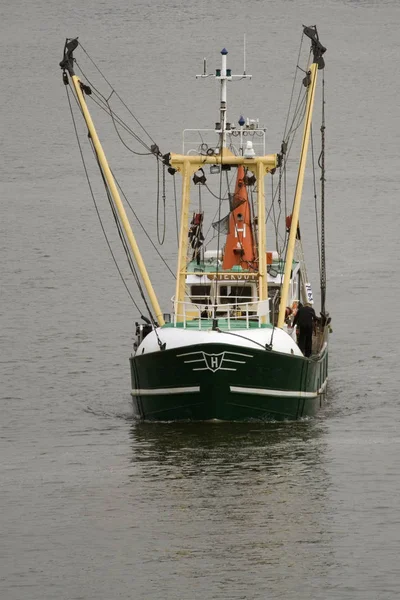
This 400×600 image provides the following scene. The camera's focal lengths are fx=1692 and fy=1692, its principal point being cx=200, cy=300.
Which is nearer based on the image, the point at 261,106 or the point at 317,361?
the point at 317,361

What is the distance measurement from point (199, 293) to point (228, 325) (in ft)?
10.6

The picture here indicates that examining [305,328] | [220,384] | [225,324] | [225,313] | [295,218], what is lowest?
[220,384]

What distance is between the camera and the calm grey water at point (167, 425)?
2922 cm

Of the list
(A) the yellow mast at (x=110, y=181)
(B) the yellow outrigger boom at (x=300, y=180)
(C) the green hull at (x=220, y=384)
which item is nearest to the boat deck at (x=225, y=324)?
(B) the yellow outrigger boom at (x=300, y=180)

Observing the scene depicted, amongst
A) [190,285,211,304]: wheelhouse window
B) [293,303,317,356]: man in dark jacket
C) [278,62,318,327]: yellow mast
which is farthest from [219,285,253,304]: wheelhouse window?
[293,303,317,356]: man in dark jacket

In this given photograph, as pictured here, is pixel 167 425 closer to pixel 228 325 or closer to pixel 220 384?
pixel 220 384

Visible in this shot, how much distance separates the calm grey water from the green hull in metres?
0.46

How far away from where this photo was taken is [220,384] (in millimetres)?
39125

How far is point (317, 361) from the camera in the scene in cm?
4238

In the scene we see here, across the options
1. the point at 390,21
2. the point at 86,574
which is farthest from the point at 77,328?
the point at 390,21

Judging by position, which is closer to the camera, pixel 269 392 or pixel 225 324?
pixel 269 392

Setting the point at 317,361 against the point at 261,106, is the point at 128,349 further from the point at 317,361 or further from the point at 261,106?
the point at 261,106

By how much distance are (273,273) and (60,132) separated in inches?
2408

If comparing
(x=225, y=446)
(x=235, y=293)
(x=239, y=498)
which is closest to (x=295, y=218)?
(x=235, y=293)
